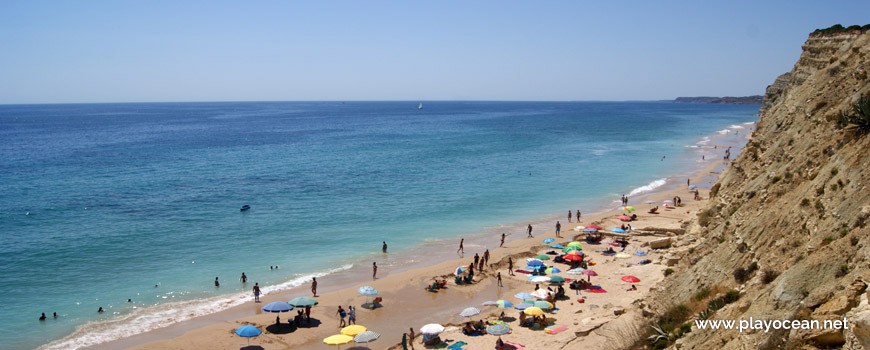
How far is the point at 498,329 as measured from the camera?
815 inches

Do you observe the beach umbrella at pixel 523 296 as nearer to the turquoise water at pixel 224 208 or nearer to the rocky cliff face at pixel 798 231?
the rocky cliff face at pixel 798 231

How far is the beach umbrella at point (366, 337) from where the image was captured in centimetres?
1999

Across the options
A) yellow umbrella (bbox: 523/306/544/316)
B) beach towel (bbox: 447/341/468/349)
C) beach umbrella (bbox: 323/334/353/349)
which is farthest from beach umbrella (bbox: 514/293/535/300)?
beach umbrella (bbox: 323/334/353/349)

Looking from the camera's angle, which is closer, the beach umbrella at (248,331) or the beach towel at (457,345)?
the beach towel at (457,345)

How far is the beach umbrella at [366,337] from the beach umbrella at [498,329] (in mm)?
4464

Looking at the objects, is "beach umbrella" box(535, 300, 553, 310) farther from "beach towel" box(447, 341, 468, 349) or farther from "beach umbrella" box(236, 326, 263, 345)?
"beach umbrella" box(236, 326, 263, 345)

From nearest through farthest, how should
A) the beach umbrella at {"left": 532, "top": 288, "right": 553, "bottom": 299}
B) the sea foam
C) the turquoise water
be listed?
1. the sea foam
2. the beach umbrella at {"left": 532, "top": 288, "right": 553, "bottom": 299}
3. the turquoise water

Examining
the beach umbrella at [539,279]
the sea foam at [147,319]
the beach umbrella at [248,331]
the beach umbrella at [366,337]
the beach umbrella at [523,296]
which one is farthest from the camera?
the beach umbrella at [539,279]

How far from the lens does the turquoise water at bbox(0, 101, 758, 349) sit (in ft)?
86.7

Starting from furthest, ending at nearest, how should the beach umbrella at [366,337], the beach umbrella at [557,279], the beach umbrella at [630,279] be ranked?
1. the beach umbrella at [557,279]
2. the beach umbrella at [630,279]
3. the beach umbrella at [366,337]

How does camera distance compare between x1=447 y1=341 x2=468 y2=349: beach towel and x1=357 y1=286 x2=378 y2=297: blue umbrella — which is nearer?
x1=447 y1=341 x2=468 y2=349: beach towel

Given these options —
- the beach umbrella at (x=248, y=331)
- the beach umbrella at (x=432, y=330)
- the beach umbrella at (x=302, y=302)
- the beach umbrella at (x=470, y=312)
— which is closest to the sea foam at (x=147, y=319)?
the beach umbrella at (x=302, y=302)

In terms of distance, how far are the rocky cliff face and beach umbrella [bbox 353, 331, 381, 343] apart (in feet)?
33.5

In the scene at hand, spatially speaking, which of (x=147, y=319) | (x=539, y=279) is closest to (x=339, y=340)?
(x=147, y=319)
